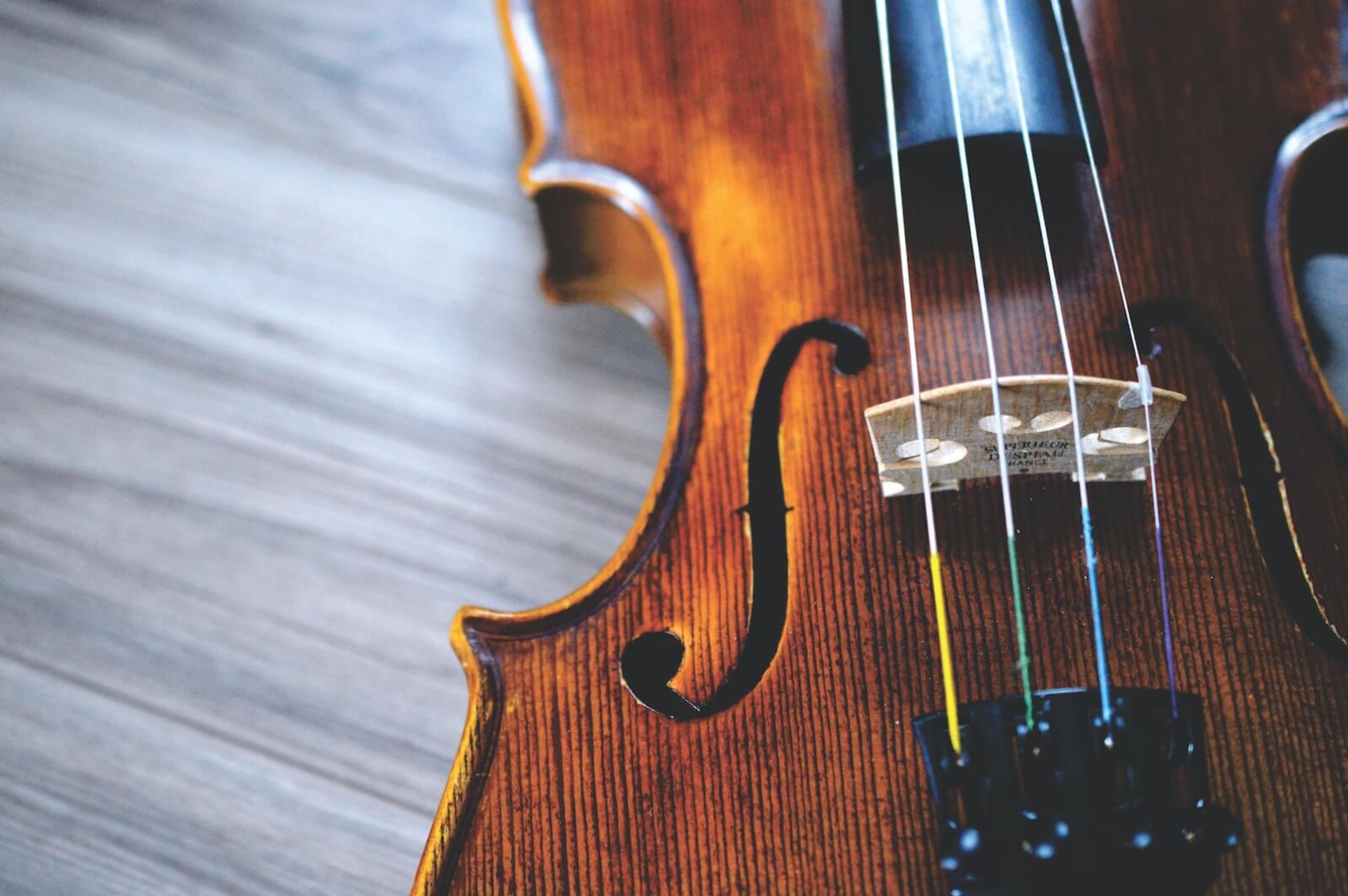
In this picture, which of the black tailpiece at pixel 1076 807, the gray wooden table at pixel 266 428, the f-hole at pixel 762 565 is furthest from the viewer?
the gray wooden table at pixel 266 428

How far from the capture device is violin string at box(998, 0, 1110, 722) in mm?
604

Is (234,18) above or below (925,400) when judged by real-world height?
above

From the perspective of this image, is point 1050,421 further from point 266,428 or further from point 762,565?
point 266,428

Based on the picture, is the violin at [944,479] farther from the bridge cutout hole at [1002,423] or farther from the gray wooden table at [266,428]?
the gray wooden table at [266,428]

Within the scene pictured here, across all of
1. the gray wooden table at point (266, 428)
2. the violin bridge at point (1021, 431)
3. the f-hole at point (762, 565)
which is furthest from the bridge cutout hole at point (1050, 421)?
the gray wooden table at point (266, 428)

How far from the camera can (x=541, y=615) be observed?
26.4 inches

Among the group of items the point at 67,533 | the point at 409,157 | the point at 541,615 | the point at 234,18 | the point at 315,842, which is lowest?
the point at 315,842

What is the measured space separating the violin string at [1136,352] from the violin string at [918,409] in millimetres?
131

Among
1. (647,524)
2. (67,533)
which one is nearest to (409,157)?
(67,533)

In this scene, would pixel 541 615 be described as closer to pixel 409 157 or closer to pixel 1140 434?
pixel 1140 434

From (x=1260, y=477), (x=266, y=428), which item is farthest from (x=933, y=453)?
(x=266, y=428)

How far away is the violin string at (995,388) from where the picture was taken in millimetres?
601

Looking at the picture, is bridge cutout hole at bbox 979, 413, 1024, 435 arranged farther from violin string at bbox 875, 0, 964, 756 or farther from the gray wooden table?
the gray wooden table

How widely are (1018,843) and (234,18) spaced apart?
3.94 feet
